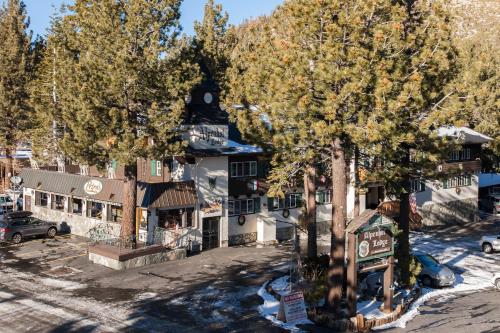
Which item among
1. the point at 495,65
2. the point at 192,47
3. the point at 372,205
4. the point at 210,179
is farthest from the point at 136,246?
the point at 495,65

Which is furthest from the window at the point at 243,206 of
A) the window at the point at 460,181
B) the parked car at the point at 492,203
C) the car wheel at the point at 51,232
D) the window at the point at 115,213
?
the parked car at the point at 492,203

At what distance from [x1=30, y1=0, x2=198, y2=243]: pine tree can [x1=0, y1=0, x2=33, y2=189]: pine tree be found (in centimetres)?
2709

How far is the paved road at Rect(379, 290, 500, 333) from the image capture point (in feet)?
67.4

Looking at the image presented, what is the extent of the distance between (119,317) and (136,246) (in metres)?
10.4

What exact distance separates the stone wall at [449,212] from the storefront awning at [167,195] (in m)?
23.2

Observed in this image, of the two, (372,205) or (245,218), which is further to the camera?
(372,205)

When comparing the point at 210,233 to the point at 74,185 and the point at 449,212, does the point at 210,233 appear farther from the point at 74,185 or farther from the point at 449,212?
the point at 449,212

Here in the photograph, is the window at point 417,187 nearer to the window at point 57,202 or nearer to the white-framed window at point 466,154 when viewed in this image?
the white-framed window at point 466,154

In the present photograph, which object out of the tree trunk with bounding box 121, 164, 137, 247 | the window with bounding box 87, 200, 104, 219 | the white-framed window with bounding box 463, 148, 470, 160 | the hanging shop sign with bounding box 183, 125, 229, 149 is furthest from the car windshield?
the white-framed window with bounding box 463, 148, 470, 160

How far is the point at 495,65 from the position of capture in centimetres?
6775

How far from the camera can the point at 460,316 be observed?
2230 cm

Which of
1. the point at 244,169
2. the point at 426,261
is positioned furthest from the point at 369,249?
the point at 244,169

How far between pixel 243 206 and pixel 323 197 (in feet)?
24.7

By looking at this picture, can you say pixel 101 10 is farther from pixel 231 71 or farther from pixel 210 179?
pixel 231 71
